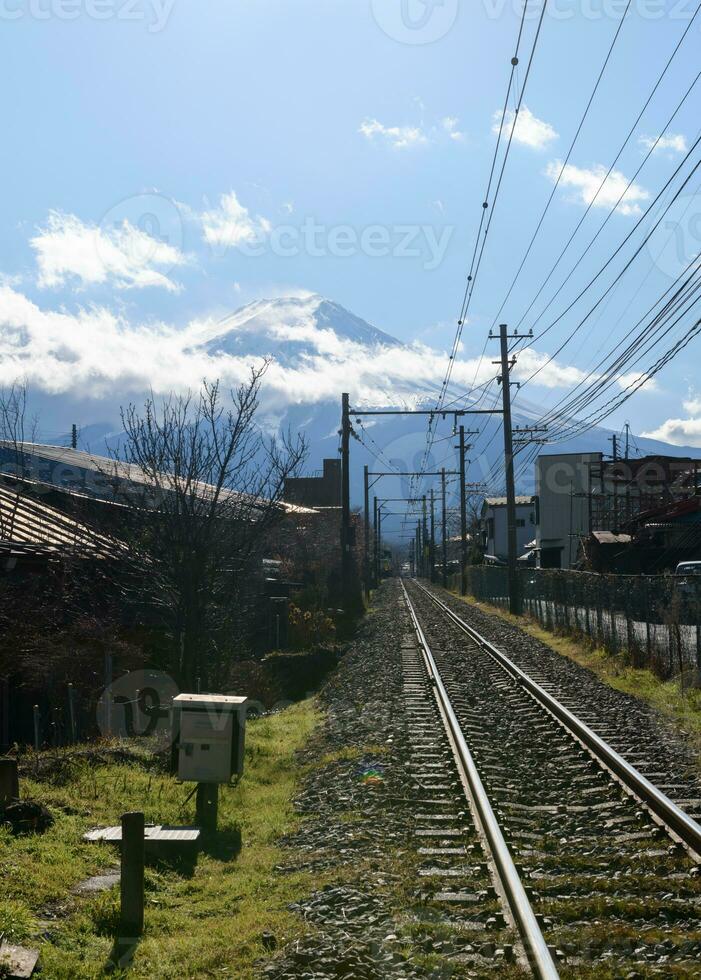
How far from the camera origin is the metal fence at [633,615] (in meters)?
18.1

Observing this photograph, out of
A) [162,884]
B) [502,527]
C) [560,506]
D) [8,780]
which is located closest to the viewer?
[162,884]

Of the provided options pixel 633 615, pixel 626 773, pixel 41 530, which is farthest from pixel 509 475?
pixel 626 773

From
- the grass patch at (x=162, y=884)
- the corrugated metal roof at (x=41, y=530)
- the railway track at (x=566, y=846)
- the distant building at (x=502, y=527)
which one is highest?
the distant building at (x=502, y=527)

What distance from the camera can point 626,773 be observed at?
9703mm

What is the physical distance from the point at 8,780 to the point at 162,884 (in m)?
2.13

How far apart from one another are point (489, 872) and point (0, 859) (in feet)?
12.0

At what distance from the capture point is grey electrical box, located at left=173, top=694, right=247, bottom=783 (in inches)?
366

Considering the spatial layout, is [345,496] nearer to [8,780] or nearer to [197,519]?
[197,519]

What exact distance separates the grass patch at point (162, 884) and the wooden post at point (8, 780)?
475 millimetres

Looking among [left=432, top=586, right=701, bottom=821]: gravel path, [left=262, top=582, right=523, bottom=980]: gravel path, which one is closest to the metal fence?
[left=432, top=586, right=701, bottom=821]: gravel path

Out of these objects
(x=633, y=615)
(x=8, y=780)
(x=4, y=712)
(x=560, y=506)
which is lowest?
(x=4, y=712)

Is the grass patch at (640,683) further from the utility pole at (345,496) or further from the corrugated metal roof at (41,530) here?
the utility pole at (345,496)

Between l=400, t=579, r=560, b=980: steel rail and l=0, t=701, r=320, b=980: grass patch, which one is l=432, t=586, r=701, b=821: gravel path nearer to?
l=400, t=579, r=560, b=980: steel rail

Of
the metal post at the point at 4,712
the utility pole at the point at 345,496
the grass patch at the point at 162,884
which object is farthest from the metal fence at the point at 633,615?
the metal post at the point at 4,712
